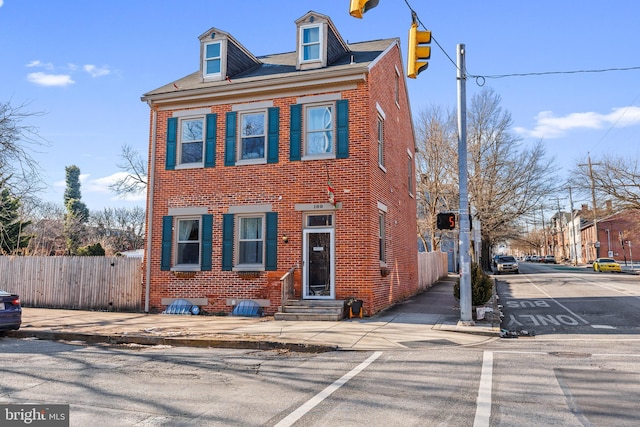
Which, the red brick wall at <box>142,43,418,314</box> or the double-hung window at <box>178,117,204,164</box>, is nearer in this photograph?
the red brick wall at <box>142,43,418,314</box>

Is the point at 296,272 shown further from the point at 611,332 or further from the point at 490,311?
the point at 611,332

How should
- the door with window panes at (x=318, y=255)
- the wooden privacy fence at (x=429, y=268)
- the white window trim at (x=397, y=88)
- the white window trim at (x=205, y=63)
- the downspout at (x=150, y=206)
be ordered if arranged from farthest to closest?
the wooden privacy fence at (x=429, y=268)
the white window trim at (x=397, y=88)
the white window trim at (x=205, y=63)
the downspout at (x=150, y=206)
the door with window panes at (x=318, y=255)

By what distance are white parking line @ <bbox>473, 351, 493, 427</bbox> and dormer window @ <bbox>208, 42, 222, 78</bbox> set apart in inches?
514

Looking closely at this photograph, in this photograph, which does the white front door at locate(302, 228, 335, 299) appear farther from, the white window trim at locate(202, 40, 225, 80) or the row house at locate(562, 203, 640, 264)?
the row house at locate(562, 203, 640, 264)

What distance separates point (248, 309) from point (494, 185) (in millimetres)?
25732

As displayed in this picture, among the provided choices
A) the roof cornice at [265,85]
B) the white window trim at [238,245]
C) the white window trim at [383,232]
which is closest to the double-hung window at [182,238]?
the white window trim at [238,245]

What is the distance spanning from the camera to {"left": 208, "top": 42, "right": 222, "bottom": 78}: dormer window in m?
16.8

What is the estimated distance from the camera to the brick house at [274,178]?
1436cm

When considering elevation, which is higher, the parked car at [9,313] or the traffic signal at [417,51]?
the traffic signal at [417,51]

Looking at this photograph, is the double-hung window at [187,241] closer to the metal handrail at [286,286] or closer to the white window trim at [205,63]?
the metal handrail at [286,286]

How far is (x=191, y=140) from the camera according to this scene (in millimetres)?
16547

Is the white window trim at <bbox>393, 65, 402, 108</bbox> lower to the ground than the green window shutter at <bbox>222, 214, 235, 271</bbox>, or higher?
higher

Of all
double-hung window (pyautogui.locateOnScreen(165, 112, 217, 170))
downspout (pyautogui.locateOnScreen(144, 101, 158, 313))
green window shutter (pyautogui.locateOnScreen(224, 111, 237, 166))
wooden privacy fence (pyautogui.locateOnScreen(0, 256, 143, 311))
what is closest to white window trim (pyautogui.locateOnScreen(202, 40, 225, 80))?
double-hung window (pyautogui.locateOnScreen(165, 112, 217, 170))

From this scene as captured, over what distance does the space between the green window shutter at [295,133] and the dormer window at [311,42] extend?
77.0 inches
